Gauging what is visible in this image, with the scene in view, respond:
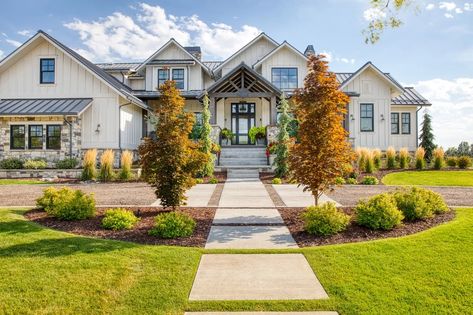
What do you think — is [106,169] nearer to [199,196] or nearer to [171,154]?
[199,196]

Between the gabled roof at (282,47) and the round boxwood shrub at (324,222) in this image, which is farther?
the gabled roof at (282,47)

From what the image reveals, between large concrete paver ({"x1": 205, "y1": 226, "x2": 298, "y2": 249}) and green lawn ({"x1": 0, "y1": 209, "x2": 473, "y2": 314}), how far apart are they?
576 mm

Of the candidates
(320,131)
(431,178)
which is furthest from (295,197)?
(431,178)

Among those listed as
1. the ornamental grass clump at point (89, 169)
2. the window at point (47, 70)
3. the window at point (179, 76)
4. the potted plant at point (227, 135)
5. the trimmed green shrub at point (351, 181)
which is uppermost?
the window at point (179, 76)

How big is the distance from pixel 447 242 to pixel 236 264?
3.84 m

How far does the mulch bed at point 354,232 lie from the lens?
601 centimetres

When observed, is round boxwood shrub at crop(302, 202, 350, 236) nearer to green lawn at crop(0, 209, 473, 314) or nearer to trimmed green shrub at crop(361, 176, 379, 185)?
green lawn at crop(0, 209, 473, 314)

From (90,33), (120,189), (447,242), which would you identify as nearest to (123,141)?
(90,33)

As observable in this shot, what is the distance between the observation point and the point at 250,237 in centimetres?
627

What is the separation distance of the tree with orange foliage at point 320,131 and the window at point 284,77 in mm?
16971

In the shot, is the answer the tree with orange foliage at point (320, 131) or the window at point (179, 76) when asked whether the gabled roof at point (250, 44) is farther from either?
the tree with orange foliage at point (320, 131)

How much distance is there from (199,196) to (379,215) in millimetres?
5985

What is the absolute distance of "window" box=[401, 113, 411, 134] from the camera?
78.5ft

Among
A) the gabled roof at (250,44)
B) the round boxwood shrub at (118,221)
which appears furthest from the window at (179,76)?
the round boxwood shrub at (118,221)
